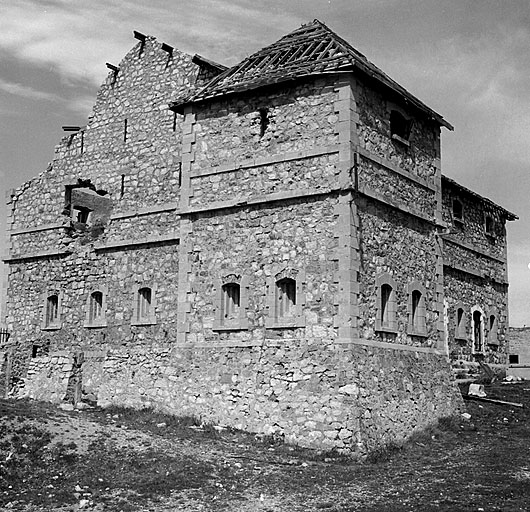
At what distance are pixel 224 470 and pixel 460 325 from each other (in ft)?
49.9

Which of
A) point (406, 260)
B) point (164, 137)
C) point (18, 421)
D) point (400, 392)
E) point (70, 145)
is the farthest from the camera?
point (70, 145)

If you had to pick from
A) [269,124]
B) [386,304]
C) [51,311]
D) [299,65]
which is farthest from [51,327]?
[299,65]

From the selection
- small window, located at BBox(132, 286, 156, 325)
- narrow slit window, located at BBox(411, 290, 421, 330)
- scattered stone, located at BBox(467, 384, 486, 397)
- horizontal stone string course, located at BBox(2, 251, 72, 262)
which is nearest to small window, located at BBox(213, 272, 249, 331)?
small window, located at BBox(132, 286, 156, 325)

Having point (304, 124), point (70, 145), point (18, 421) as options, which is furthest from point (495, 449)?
point (70, 145)

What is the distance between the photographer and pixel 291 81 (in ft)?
68.1

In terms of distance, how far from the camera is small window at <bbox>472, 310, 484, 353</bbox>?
1203 inches

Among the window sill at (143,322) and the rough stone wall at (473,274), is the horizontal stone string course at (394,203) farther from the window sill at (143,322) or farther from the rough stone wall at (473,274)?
the window sill at (143,322)

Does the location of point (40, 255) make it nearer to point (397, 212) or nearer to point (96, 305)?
point (96, 305)

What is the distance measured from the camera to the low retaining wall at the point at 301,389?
18.7m

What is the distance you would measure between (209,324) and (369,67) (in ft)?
25.7

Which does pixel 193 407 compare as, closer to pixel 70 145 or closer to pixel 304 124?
pixel 304 124

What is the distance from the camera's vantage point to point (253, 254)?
20.9 metres

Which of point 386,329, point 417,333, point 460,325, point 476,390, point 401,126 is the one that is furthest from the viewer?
point 460,325

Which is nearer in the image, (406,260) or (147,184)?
(406,260)
